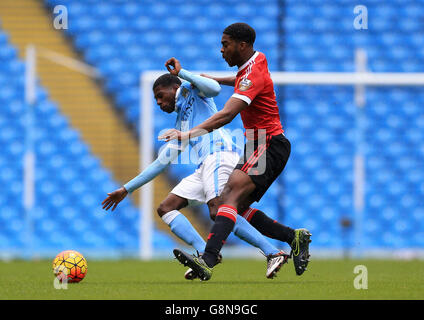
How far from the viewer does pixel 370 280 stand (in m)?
Result: 5.60

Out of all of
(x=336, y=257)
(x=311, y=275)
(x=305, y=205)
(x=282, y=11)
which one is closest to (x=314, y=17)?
(x=282, y=11)

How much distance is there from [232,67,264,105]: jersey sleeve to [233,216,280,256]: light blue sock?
117 cm

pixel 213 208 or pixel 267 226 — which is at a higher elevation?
pixel 213 208

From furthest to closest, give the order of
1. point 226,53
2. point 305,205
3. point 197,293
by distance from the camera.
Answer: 1. point 305,205
2. point 226,53
3. point 197,293

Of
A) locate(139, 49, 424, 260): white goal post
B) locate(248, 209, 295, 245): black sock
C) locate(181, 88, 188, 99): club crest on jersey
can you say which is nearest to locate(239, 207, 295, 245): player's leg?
locate(248, 209, 295, 245): black sock

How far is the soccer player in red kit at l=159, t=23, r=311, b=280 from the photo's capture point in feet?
16.2

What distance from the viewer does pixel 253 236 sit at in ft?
18.8

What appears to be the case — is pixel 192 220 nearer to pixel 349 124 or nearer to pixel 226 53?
pixel 349 124

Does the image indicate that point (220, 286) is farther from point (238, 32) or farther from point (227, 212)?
point (238, 32)

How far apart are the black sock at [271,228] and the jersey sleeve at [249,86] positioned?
1.13 metres

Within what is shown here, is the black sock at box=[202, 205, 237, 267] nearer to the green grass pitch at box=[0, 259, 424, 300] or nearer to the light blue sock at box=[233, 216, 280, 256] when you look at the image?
the green grass pitch at box=[0, 259, 424, 300]

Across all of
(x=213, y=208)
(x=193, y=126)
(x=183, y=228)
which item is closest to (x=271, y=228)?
(x=213, y=208)

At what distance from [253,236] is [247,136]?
0.84m

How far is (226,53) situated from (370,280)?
6.58 ft
